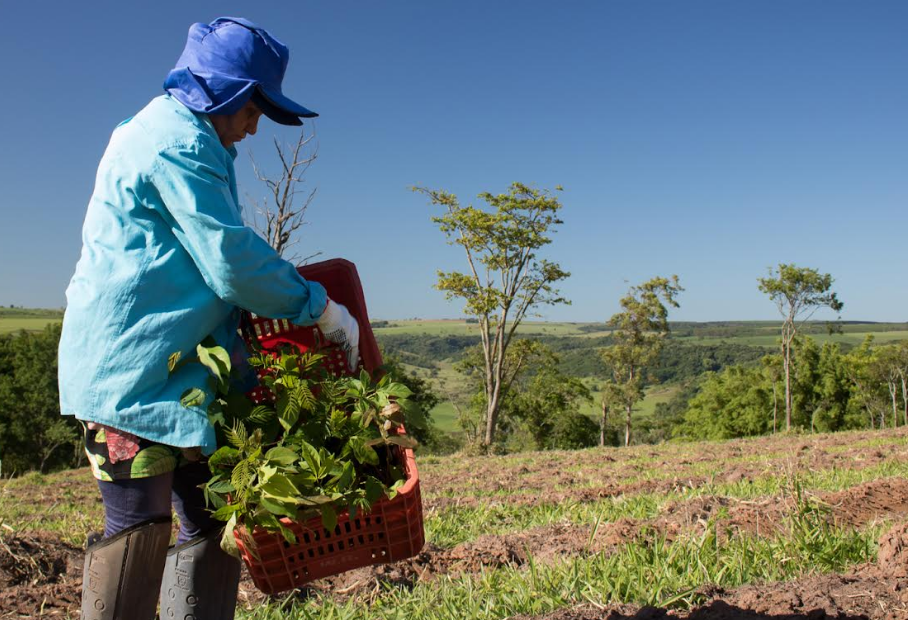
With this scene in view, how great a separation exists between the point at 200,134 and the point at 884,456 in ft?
26.8

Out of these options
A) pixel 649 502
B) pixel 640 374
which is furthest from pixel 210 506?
pixel 640 374

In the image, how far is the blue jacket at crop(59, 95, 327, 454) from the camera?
1731mm

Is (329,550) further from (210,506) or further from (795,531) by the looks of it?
(795,531)

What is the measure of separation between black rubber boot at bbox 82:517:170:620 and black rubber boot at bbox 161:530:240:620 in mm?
261

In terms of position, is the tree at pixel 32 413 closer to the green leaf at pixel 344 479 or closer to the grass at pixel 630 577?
the grass at pixel 630 577

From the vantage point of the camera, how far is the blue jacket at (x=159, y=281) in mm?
1731

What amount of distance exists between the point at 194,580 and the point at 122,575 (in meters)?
0.34

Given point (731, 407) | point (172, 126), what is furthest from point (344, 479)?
point (731, 407)

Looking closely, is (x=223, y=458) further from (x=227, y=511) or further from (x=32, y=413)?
(x=32, y=413)

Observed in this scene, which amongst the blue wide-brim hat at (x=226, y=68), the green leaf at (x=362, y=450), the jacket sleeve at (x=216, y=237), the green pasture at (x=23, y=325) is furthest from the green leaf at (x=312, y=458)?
the green pasture at (x=23, y=325)

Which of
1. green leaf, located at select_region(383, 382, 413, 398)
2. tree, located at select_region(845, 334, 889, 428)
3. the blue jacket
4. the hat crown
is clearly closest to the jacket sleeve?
the blue jacket

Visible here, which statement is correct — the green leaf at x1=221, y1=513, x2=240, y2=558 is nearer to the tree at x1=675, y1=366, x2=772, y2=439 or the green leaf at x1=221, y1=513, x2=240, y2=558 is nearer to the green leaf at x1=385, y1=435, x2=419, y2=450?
the green leaf at x1=385, y1=435, x2=419, y2=450

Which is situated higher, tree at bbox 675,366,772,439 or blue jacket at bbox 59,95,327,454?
blue jacket at bbox 59,95,327,454

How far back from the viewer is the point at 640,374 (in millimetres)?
36688
